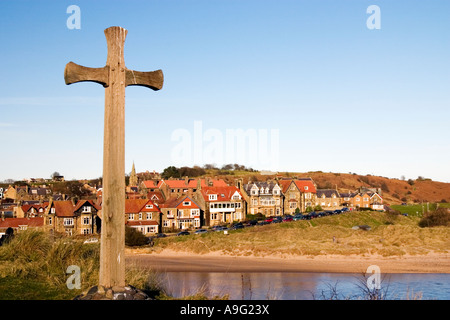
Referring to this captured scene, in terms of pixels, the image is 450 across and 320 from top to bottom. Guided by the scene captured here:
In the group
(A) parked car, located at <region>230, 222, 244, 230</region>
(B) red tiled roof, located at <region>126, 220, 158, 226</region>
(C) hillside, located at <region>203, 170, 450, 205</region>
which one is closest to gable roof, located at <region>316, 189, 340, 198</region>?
(A) parked car, located at <region>230, 222, 244, 230</region>

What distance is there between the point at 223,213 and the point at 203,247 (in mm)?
19796

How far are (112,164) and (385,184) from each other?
500 feet

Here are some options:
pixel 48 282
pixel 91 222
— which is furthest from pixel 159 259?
pixel 48 282

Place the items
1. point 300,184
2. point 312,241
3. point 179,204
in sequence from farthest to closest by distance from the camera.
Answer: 1. point 300,184
2. point 179,204
3. point 312,241

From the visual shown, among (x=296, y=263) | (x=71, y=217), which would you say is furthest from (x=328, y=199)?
(x=296, y=263)

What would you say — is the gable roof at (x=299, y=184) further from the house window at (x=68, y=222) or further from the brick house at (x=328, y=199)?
the house window at (x=68, y=222)

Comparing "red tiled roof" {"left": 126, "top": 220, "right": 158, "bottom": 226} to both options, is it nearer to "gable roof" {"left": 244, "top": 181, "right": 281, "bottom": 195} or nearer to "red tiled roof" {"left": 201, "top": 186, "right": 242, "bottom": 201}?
"red tiled roof" {"left": 201, "top": 186, "right": 242, "bottom": 201}

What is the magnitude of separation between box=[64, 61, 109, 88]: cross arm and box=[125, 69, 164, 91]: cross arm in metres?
0.31

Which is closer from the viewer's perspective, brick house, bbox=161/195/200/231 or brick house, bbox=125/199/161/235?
brick house, bbox=125/199/161/235

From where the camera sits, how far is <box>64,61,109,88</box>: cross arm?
6.00 meters

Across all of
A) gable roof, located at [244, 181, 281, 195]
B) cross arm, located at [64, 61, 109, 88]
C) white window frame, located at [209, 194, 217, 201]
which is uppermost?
cross arm, located at [64, 61, 109, 88]

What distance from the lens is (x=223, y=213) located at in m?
62.9

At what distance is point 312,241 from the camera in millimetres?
44562

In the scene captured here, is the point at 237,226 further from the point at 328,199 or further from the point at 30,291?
the point at 30,291
